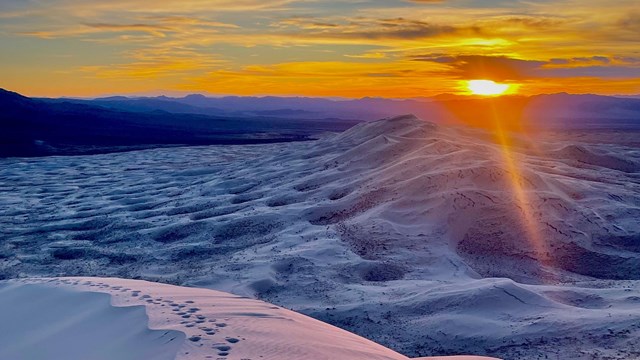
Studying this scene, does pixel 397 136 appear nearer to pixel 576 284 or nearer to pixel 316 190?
pixel 316 190

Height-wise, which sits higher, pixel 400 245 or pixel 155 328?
pixel 155 328

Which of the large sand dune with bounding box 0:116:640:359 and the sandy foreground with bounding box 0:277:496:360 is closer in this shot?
the sandy foreground with bounding box 0:277:496:360

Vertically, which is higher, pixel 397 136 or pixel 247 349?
pixel 397 136

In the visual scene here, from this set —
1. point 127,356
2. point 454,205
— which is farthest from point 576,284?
point 127,356

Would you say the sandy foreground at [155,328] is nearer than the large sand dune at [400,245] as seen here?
Yes
